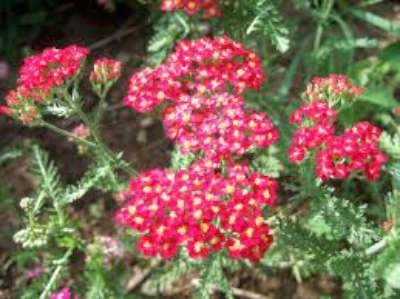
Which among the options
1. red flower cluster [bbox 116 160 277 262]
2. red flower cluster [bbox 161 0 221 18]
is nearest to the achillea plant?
red flower cluster [bbox 116 160 277 262]

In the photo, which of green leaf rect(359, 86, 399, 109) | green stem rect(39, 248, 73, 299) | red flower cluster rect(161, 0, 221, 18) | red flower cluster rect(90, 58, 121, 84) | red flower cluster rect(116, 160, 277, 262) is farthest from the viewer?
green leaf rect(359, 86, 399, 109)

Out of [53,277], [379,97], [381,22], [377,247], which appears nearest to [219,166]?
[377,247]

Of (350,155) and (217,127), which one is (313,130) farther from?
(217,127)

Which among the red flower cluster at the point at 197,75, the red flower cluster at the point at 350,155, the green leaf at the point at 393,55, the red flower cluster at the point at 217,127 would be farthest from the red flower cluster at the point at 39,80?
the green leaf at the point at 393,55

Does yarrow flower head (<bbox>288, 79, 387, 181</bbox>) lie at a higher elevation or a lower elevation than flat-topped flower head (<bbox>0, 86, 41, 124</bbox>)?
lower

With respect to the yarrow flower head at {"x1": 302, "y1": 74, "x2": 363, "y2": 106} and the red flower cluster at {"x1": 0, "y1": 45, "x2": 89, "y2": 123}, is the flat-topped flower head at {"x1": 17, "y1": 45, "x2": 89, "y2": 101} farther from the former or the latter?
the yarrow flower head at {"x1": 302, "y1": 74, "x2": 363, "y2": 106}

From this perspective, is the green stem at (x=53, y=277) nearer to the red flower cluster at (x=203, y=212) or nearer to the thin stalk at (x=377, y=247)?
the red flower cluster at (x=203, y=212)

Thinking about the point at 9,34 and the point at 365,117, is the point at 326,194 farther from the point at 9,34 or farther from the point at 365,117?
the point at 9,34
